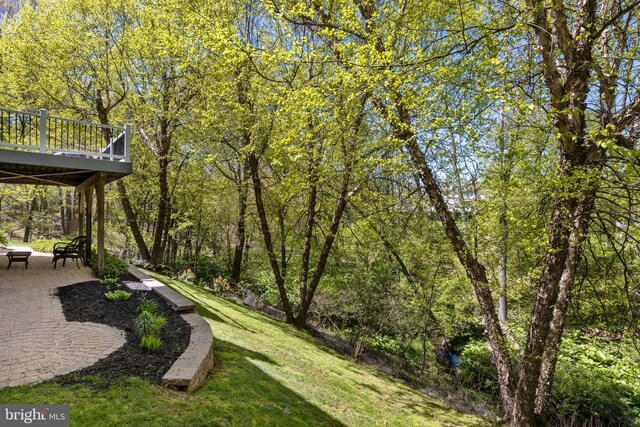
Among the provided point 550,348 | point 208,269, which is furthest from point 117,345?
point 208,269

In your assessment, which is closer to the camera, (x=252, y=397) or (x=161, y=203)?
(x=252, y=397)

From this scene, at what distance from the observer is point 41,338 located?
432 cm

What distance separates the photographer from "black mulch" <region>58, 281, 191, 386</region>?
3.53 meters

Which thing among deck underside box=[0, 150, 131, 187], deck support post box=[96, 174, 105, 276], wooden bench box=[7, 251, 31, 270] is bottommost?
wooden bench box=[7, 251, 31, 270]

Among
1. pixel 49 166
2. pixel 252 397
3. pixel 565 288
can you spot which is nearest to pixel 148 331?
pixel 252 397

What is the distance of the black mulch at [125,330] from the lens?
11.6 ft

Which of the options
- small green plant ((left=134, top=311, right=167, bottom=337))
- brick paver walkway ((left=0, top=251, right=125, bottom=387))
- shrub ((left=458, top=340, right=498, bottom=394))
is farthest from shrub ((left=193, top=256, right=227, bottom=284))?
small green plant ((left=134, top=311, right=167, bottom=337))

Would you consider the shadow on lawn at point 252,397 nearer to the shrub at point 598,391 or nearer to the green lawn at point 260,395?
the green lawn at point 260,395

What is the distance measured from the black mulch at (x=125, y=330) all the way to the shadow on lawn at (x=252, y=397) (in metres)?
0.54

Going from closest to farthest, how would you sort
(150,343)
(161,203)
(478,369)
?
(150,343)
(478,369)
(161,203)

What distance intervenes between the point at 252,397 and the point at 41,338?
9.15ft

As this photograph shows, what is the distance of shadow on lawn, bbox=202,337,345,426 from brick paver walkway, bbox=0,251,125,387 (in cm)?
129

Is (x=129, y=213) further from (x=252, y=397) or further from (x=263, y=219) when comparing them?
(x=252, y=397)

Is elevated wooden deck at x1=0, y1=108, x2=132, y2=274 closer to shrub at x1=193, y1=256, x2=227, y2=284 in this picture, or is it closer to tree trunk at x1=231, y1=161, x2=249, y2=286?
tree trunk at x1=231, y1=161, x2=249, y2=286
